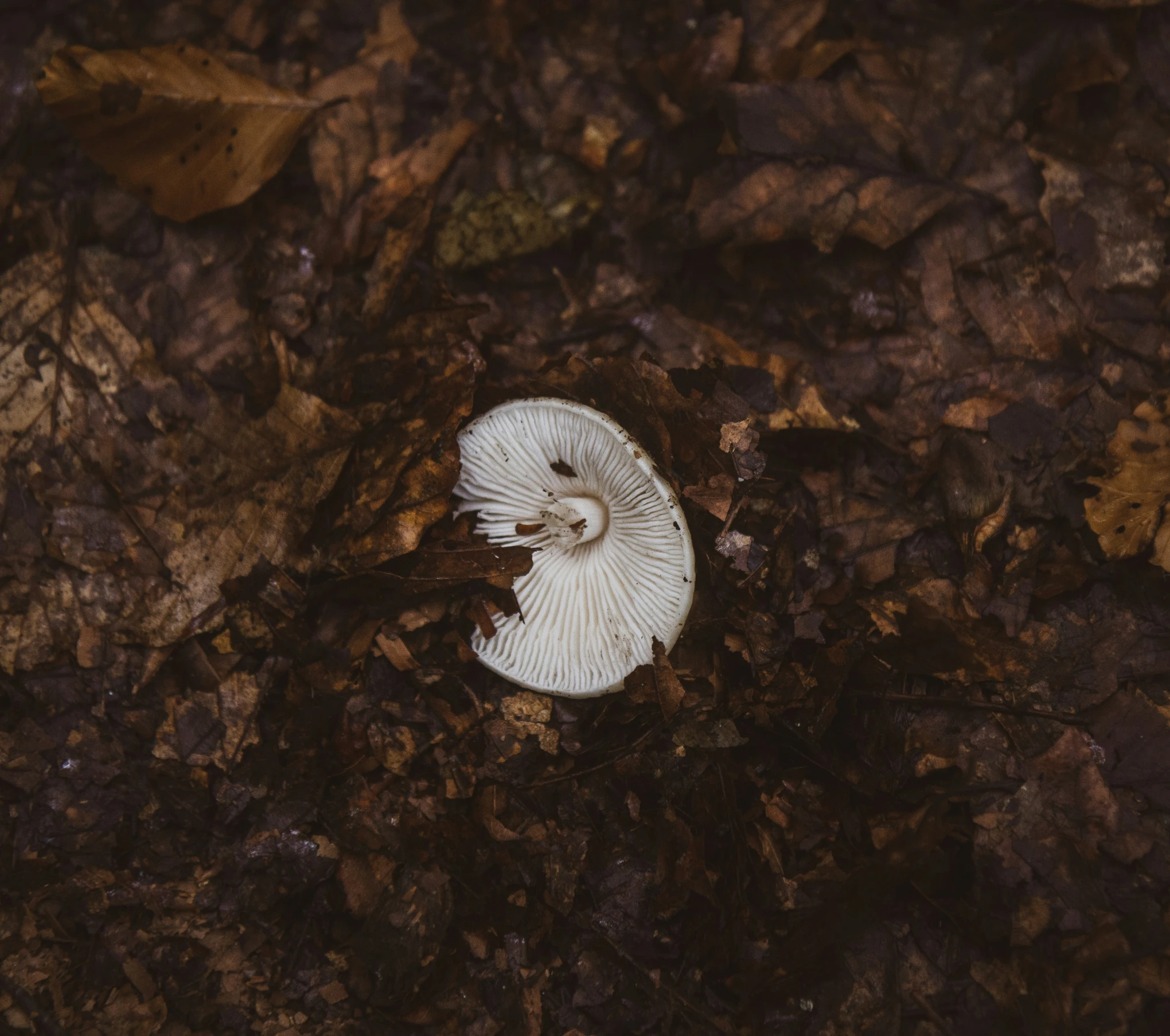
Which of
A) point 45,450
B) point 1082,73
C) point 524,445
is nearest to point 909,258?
point 1082,73

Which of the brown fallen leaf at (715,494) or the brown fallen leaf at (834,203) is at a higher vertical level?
the brown fallen leaf at (834,203)

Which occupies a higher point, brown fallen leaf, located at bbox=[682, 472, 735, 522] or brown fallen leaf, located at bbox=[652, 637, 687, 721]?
brown fallen leaf, located at bbox=[682, 472, 735, 522]

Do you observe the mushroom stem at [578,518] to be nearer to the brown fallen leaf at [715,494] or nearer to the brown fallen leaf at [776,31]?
the brown fallen leaf at [715,494]

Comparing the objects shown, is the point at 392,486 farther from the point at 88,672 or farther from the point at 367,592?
the point at 88,672

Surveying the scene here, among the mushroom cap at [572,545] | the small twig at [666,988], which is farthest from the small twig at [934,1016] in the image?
the mushroom cap at [572,545]

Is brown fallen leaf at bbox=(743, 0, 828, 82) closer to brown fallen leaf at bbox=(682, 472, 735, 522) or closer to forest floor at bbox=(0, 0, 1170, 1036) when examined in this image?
forest floor at bbox=(0, 0, 1170, 1036)

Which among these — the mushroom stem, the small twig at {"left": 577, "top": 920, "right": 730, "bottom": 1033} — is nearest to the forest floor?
the small twig at {"left": 577, "top": 920, "right": 730, "bottom": 1033}

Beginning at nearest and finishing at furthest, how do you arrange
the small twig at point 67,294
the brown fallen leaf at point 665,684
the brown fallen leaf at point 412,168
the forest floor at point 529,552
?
1. the forest floor at point 529,552
2. the brown fallen leaf at point 665,684
3. the small twig at point 67,294
4. the brown fallen leaf at point 412,168
